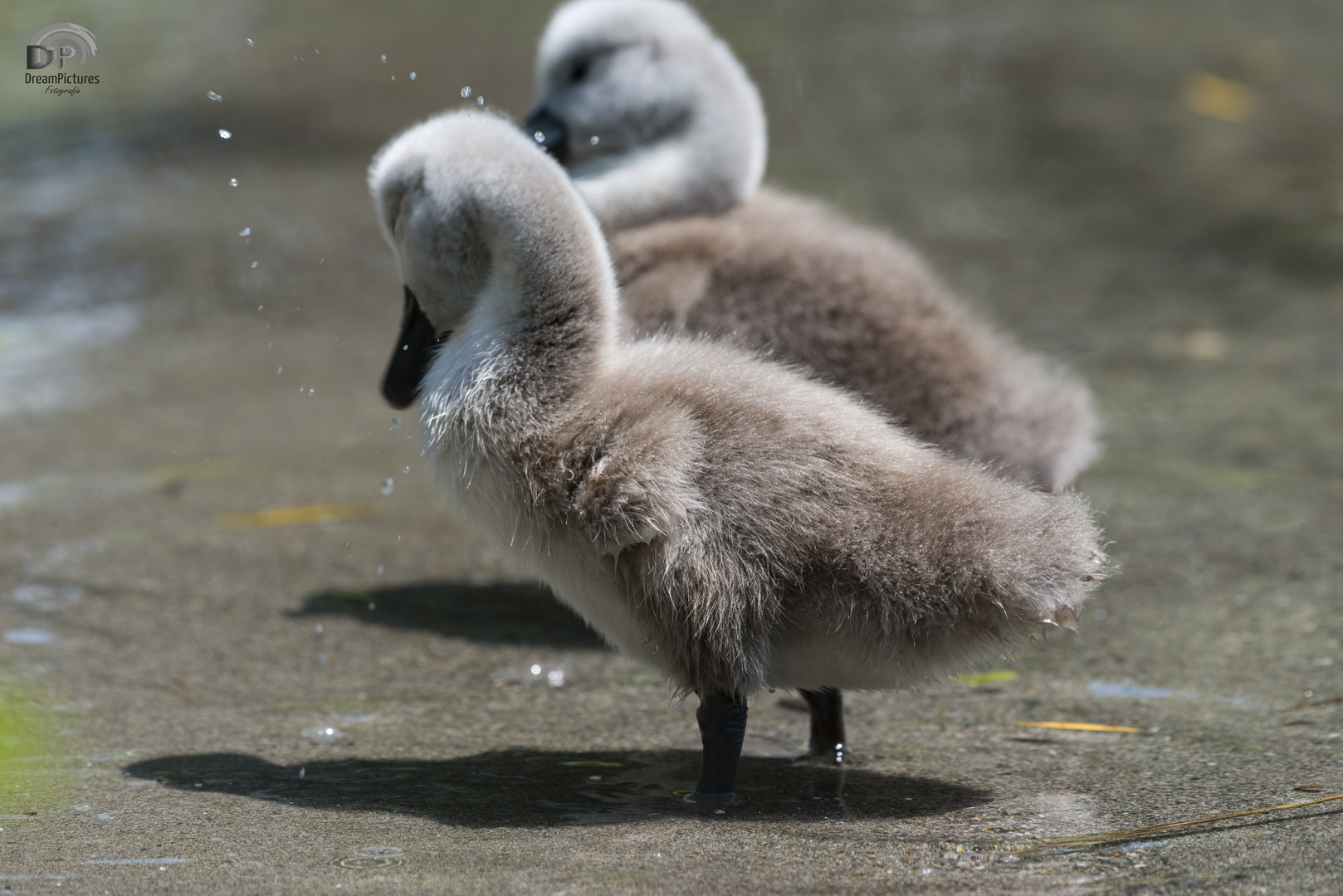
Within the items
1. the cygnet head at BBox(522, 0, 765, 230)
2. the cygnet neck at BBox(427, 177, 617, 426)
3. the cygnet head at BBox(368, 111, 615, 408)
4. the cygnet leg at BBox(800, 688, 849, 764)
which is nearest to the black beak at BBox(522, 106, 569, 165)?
the cygnet head at BBox(522, 0, 765, 230)

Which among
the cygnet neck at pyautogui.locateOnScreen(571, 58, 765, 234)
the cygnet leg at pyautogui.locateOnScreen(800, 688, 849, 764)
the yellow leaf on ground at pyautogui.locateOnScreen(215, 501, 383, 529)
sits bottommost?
the cygnet leg at pyautogui.locateOnScreen(800, 688, 849, 764)

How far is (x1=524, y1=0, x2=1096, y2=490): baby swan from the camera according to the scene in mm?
3975

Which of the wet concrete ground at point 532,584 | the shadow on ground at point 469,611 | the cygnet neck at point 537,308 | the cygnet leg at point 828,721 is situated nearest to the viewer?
the wet concrete ground at point 532,584

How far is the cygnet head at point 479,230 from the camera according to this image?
317cm

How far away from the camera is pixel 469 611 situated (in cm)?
460

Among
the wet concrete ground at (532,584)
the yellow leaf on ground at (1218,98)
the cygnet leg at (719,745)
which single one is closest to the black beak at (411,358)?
the wet concrete ground at (532,584)

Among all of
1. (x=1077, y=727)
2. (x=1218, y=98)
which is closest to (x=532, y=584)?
(x=1077, y=727)

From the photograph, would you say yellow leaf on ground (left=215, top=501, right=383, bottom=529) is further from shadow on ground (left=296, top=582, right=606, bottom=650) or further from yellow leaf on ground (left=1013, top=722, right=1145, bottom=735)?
yellow leaf on ground (left=1013, top=722, right=1145, bottom=735)

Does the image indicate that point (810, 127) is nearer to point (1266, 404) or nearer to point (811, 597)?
point (1266, 404)

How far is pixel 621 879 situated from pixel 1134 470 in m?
3.68

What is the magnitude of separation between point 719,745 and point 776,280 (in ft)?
5.15

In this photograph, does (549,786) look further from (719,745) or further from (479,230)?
(479,230)

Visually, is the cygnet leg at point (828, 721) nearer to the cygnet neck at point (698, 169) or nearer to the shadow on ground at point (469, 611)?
the shadow on ground at point (469, 611)

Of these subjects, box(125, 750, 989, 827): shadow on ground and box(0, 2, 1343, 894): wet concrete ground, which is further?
box(125, 750, 989, 827): shadow on ground
